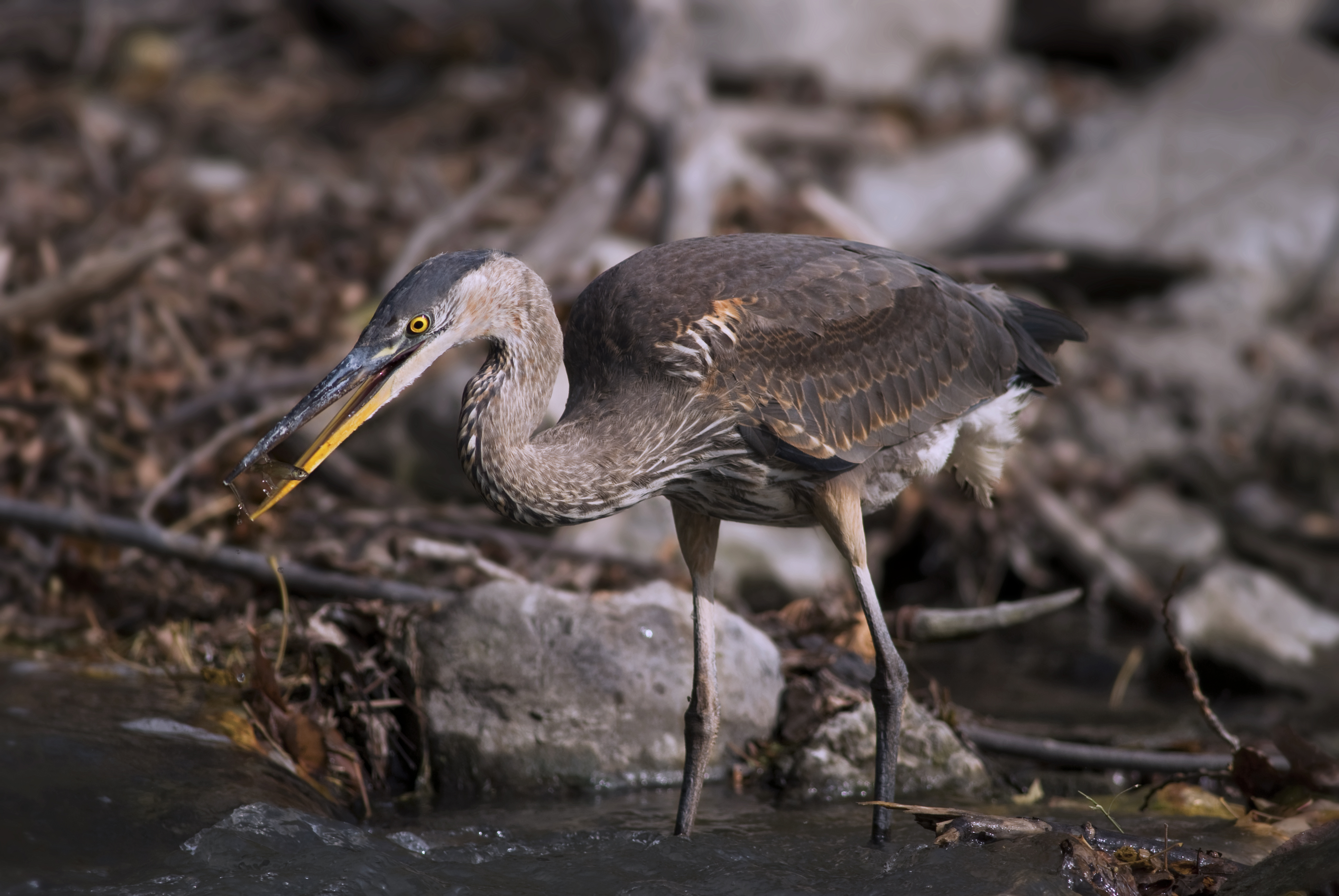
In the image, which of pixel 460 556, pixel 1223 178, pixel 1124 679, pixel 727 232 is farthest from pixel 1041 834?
pixel 1223 178

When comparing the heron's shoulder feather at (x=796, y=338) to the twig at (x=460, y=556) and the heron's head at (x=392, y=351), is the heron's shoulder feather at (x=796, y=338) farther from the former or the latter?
the twig at (x=460, y=556)

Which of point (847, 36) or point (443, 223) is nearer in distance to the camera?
point (443, 223)

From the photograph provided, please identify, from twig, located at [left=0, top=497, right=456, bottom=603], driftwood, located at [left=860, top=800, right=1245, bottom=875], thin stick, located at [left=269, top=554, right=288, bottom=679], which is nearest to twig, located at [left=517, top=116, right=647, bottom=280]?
twig, located at [left=0, top=497, right=456, bottom=603]

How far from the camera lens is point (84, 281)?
279 inches

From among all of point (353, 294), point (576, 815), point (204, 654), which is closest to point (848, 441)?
point (576, 815)

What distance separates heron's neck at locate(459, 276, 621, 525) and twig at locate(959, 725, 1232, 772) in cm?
200

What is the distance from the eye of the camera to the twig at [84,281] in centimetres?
702

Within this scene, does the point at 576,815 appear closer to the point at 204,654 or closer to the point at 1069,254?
the point at 204,654

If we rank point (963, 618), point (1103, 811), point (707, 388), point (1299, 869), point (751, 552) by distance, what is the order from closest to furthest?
1. point (1299, 869)
2. point (707, 388)
3. point (1103, 811)
4. point (963, 618)
5. point (751, 552)

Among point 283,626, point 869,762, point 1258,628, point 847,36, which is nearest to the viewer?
point 869,762

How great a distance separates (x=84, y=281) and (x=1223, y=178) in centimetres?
842

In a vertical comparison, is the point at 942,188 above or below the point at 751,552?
above

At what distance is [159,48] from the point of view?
468 inches

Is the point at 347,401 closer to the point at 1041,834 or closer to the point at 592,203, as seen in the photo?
the point at 1041,834
